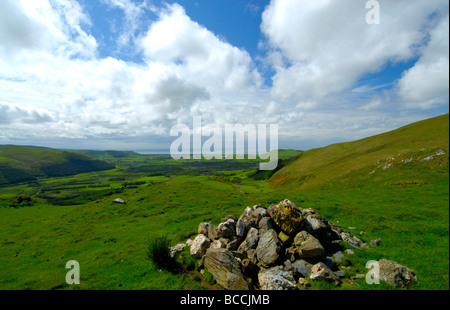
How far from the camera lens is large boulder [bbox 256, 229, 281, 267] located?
1203 cm

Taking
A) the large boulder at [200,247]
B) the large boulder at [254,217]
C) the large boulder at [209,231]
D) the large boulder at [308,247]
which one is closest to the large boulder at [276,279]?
the large boulder at [308,247]

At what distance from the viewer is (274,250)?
40.4 feet

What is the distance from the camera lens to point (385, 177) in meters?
38.3

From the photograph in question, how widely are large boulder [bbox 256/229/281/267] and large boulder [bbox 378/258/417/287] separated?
5.76 m

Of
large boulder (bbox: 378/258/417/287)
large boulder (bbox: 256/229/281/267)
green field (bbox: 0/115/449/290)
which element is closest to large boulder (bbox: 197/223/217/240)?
green field (bbox: 0/115/449/290)

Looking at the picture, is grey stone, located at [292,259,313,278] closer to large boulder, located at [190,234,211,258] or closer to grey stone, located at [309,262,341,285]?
grey stone, located at [309,262,341,285]

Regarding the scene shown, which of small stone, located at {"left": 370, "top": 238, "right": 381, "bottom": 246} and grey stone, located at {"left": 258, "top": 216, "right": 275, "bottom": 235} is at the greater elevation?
grey stone, located at {"left": 258, "top": 216, "right": 275, "bottom": 235}

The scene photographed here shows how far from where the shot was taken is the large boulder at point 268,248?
39.5 ft

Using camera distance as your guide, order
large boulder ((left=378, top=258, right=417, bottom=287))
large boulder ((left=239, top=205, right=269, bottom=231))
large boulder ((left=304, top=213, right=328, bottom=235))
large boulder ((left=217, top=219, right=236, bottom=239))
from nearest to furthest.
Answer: large boulder ((left=378, top=258, right=417, bottom=287)), large boulder ((left=304, top=213, right=328, bottom=235)), large boulder ((left=217, top=219, right=236, bottom=239)), large boulder ((left=239, top=205, right=269, bottom=231))

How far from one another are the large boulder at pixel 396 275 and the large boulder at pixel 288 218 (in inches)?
197

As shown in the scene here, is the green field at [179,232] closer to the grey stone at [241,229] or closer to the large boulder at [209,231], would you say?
the large boulder at [209,231]

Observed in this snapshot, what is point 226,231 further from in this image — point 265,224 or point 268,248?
point 268,248
